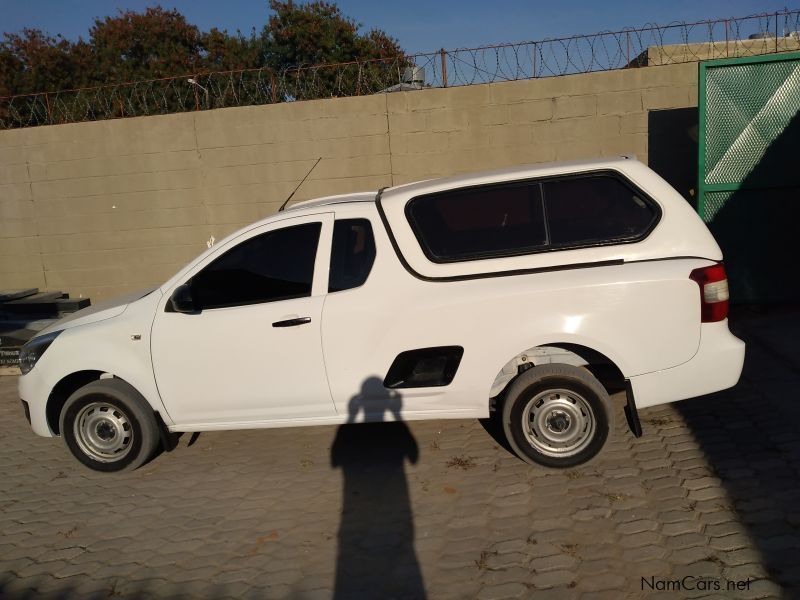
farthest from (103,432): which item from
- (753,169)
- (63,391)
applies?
(753,169)

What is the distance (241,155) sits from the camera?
9.87m

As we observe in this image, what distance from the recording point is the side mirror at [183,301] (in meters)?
5.04

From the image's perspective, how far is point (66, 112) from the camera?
10.5 meters

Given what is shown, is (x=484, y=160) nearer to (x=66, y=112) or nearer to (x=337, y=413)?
(x=337, y=413)

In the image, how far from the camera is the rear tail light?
450cm

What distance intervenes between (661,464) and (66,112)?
932cm

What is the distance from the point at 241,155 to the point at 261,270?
5256 millimetres

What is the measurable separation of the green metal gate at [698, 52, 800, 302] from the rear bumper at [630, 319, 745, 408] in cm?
431

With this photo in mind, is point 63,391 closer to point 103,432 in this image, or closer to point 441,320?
point 103,432

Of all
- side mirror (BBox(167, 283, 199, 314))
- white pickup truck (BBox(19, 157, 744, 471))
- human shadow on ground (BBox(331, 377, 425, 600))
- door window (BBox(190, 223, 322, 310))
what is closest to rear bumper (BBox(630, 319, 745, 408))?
white pickup truck (BBox(19, 157, 744, 471))

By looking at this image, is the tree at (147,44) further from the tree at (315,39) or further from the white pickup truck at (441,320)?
the white pickup truck at (441,320)

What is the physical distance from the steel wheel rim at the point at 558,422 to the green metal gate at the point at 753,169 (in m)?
4.69

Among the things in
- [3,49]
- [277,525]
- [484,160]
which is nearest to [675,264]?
[277,525]

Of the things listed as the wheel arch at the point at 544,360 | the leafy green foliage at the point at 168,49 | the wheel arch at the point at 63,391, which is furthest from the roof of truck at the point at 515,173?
the leafy green foliage at the point at 168,49
